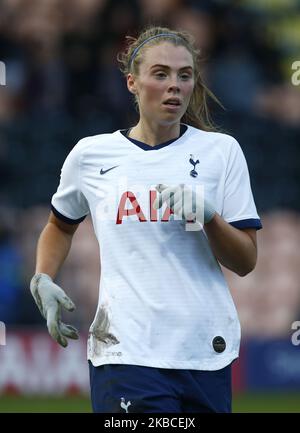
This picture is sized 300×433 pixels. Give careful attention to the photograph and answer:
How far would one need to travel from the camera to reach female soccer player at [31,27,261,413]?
14.9 feet

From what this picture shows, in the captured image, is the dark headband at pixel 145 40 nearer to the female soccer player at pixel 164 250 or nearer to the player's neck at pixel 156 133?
the female soccer player at pixel 164 250

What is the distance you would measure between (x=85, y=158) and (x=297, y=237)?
8.16 meters

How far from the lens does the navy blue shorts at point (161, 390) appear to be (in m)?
4.46

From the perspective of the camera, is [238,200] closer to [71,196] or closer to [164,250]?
[164,250]

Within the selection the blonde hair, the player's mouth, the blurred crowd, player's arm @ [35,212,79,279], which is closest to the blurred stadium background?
the blurred crowd

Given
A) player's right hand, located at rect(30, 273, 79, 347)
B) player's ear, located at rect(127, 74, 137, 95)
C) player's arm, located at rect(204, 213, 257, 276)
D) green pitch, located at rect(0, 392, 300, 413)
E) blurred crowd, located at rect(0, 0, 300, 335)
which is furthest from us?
blurred crowd, located at rect(0, 0, 300, 335)

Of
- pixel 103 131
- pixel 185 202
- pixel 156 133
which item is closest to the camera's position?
pixel 185 202

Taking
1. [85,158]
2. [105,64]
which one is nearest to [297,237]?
[105,64]

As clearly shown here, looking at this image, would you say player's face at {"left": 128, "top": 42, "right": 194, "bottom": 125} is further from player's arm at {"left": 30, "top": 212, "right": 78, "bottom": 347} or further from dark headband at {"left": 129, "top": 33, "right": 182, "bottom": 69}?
player's arm at {"left": 30, "top": 212, "right": 78, "bottom": 347}

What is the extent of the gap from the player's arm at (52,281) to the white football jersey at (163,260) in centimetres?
15

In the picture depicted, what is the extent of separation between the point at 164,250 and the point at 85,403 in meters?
6.81

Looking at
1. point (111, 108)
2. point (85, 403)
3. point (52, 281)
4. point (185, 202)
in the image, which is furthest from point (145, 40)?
point (111, 108)

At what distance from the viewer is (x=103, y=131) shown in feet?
42.4

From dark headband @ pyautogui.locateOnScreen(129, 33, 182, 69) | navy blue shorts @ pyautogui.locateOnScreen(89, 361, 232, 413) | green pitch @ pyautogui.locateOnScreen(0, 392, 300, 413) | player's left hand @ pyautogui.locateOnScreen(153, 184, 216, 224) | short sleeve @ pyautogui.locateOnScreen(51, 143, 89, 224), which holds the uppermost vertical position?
dark headband @ pyautogui.locateOnScreen(129, 33, 182, 69)
